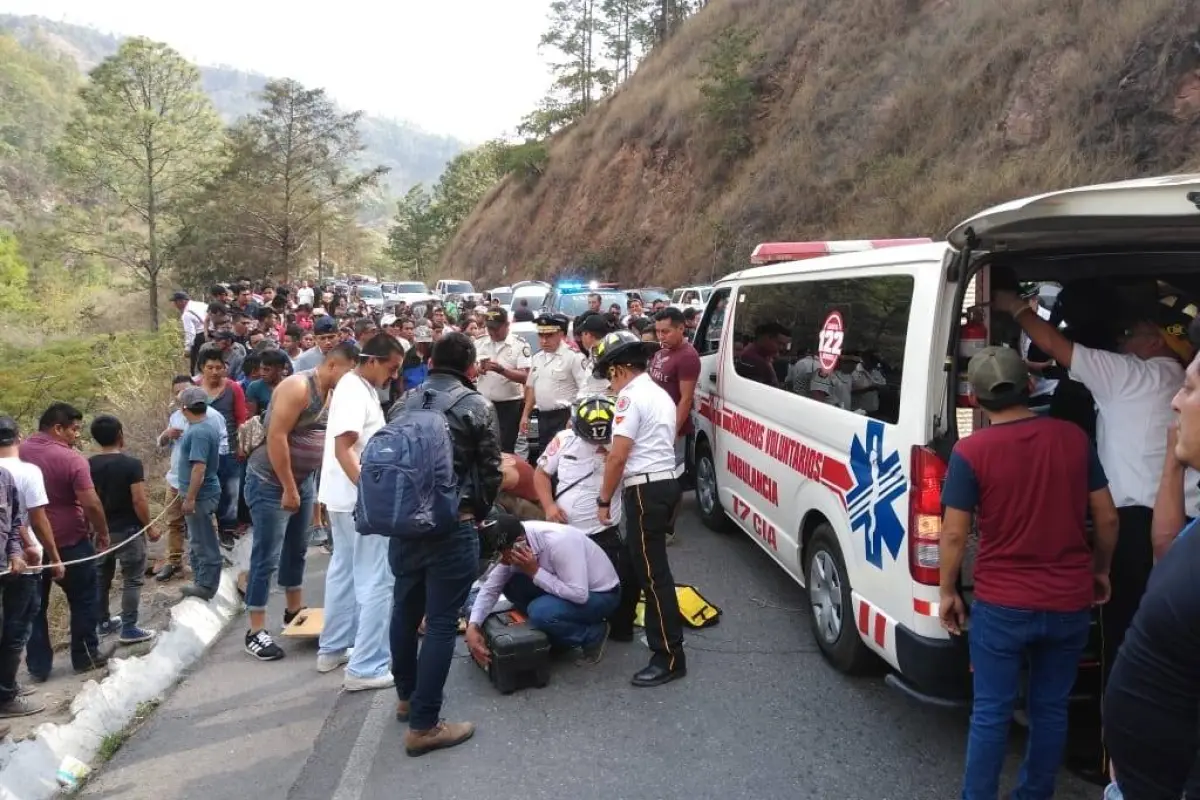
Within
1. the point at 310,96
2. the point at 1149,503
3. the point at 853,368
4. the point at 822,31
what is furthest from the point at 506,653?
the point at 310,96

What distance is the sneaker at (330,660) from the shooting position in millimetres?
4445

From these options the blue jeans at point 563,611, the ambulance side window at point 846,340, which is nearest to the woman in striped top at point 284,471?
the blue jeans at point 563,611

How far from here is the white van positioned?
2887mm

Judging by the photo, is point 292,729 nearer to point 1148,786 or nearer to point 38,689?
point 38,689

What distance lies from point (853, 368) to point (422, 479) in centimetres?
201

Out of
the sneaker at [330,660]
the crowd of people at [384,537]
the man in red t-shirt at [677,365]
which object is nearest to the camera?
the crowd of people at [384,537]

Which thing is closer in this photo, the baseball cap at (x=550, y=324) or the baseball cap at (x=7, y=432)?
the baseball cap at (x=7, y=432)

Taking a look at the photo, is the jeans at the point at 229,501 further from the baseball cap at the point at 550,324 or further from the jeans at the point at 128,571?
the baseball cap at the point at 550,324

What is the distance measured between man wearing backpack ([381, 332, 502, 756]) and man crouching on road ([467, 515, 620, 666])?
0.57 metres

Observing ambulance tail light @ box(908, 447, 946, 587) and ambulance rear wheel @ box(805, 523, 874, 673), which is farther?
ambulance rear wheel @ box(805, 523, 874, 673)

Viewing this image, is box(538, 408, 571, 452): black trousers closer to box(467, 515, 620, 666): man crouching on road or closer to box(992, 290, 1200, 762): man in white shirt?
box(467, 515, 620, 666): man crouching on road

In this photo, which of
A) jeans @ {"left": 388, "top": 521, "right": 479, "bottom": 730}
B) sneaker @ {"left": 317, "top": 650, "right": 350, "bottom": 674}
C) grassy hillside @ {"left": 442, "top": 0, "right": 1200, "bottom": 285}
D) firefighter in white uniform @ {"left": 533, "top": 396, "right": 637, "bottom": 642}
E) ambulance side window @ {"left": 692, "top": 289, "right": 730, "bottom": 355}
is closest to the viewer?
jeans @ {"left": 388, "top": 521, "right": 479, "bottom": 730}

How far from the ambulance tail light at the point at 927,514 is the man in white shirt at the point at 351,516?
2.50m

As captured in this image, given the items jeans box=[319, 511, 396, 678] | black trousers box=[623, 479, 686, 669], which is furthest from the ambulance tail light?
jeans box=[319, 511, 396, 678]
